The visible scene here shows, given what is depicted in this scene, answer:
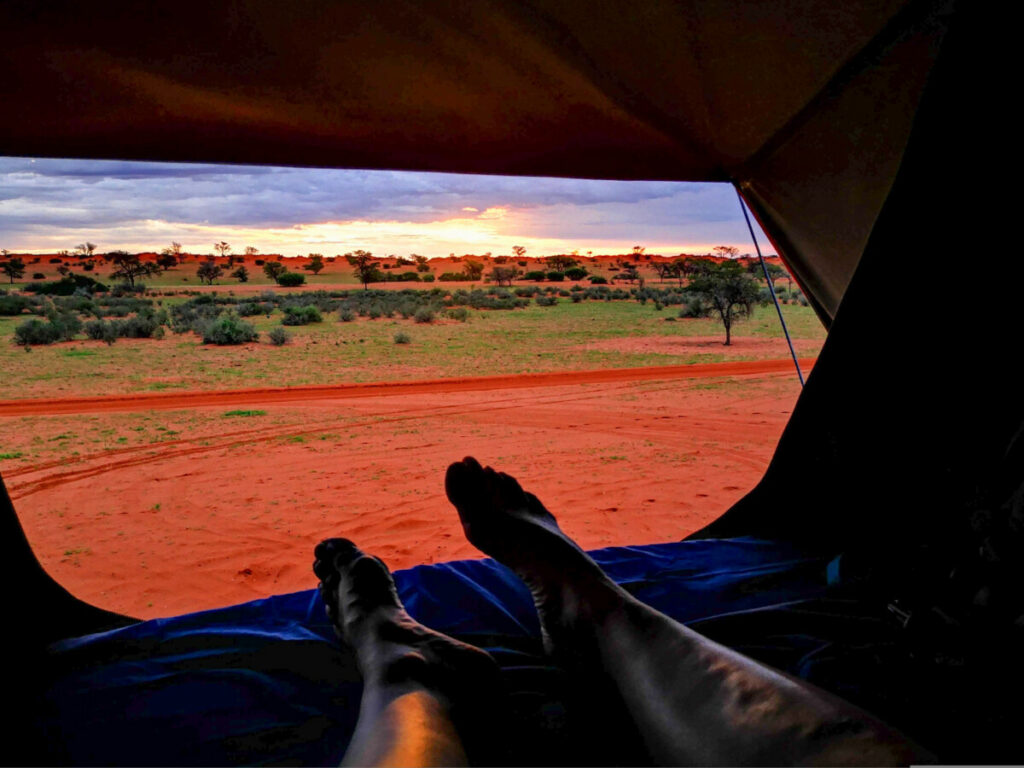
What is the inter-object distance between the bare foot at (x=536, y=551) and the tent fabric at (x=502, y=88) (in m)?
1.43

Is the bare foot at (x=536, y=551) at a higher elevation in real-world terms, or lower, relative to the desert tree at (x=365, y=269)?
lower

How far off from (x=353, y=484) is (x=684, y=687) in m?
4.09

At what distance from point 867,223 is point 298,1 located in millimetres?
2226

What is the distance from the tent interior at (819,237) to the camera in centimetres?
144

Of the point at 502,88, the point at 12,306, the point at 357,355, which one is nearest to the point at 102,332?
the point at 357,355

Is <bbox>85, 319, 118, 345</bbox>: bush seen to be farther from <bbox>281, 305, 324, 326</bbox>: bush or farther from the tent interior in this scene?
the tent interior

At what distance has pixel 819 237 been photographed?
2719 mm

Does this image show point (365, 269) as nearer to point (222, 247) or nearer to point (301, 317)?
point (222, 247)

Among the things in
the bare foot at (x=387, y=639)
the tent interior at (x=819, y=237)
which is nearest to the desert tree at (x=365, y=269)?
the tent interior at (x=819, y=237)

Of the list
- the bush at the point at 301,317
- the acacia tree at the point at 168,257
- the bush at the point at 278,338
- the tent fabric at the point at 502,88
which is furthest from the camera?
the acacia tree at the point at 168,257

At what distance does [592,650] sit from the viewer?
4.47ft

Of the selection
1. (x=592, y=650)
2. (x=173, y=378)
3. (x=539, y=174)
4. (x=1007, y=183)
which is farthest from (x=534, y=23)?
(x=173, y=378)

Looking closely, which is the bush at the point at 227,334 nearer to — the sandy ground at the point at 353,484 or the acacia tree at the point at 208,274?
the sandy ground at the point at 353,484

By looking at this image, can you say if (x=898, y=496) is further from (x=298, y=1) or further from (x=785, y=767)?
(x=298, y=1)
